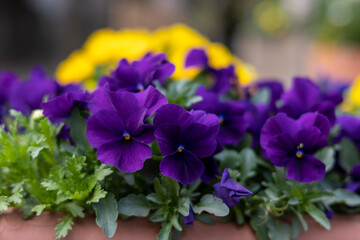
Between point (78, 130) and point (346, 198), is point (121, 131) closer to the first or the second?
point (78, 130)

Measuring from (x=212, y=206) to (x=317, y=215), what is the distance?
192mm

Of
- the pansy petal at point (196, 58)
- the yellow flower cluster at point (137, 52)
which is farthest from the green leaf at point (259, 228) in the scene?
the yellow flower cluster at point (137, 52)

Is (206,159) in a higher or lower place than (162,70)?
lower

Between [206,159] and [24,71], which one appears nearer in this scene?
[206,159]

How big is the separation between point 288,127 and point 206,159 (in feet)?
0.51

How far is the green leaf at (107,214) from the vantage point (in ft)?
2.02

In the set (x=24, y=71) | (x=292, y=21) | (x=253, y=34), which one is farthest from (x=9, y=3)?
(x=292, y=21)

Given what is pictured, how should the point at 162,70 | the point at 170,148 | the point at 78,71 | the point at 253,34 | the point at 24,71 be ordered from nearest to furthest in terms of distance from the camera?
the point at 170,148, the point at 162,70, the point at 78,71, the point at 24,71, the point at 253,34

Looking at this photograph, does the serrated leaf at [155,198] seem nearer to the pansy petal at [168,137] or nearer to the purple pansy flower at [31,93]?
the pansy petal at [168,137]

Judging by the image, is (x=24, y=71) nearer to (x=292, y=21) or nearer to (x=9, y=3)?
(x=9, y=3)

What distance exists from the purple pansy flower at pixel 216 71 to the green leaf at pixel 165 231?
0.42 meters

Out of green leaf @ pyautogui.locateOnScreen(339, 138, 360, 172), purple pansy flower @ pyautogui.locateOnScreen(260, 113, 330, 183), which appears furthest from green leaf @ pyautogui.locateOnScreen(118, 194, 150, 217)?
green leaf @ pyautogui.locateOnScreen(339, 138, 360, 172)

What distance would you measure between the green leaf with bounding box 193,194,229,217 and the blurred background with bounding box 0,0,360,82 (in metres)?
4.03

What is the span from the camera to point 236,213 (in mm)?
728
